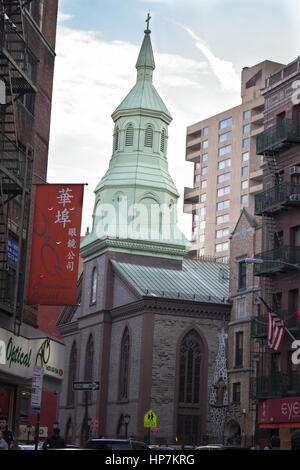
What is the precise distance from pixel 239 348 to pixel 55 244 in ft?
136

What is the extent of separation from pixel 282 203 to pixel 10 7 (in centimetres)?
2463

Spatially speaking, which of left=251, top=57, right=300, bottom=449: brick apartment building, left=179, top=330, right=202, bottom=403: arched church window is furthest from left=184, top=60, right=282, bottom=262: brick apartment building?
left=251, top=57, right=300, bottom=449: brick apartment building

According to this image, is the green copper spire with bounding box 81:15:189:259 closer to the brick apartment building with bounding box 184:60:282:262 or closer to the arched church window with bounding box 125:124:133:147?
the arched church window with bounding box 125:124:133:147

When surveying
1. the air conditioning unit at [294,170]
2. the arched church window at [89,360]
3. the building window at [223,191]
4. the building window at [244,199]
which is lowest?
the arched church window at [89,360]

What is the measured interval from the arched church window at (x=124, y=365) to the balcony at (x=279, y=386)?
23256 mm

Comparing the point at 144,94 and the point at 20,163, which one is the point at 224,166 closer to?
the point at 144,94

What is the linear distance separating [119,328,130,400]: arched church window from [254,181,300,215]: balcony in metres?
23.8

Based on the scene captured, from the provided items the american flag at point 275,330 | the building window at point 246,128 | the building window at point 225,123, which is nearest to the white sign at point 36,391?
the american flag at point 275,330

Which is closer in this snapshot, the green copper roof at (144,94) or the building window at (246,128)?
the green copper roof at (144,94)

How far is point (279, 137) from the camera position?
49531 mm

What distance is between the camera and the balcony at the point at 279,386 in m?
46.5

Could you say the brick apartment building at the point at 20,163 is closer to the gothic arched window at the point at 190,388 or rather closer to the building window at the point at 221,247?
the gothic arched window at the point at 190,388

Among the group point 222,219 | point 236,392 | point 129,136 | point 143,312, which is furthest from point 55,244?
point 222,219
